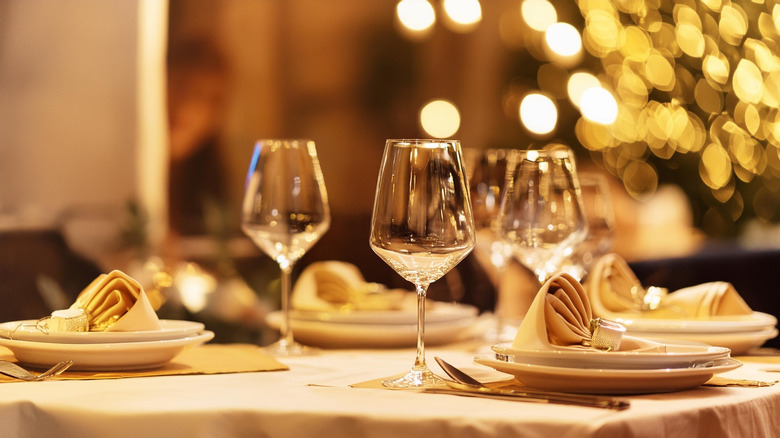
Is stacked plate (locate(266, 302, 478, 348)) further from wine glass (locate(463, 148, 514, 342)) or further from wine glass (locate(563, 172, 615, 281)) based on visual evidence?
wine glass (locate(563, 172, 615, 281))

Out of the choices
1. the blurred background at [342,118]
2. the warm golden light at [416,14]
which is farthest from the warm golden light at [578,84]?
the warm golden light at [416,14]

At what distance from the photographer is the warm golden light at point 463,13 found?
12.6 feet

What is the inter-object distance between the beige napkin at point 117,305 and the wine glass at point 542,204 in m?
0.55

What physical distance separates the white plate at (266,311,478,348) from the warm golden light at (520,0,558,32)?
2857 millimetres

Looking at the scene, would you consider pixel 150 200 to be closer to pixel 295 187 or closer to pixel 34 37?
pixel 34 37

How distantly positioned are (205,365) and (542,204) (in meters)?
0.55

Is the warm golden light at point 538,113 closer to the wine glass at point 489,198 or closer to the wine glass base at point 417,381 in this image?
the wine glass at point 489,198

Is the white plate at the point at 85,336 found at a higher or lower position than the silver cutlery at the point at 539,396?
higher

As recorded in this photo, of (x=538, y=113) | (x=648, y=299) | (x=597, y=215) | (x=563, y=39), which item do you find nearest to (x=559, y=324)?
(x=648, y=299)

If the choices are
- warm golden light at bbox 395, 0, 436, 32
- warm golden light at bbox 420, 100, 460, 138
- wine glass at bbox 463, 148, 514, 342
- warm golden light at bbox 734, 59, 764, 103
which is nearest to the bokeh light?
warm golden light at bbox 734, 59, 764, 103

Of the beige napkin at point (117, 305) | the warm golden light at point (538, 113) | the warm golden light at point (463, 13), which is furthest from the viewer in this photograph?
the warm golden light at point (538, 113)

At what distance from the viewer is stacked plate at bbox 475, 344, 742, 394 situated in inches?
36.9

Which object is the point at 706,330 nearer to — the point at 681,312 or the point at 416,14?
the point at 681,312

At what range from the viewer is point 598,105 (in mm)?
4480
